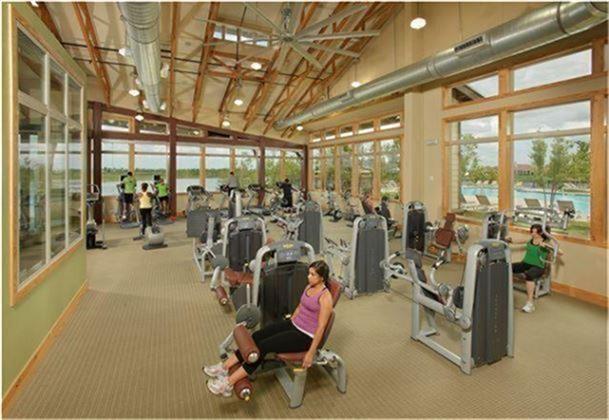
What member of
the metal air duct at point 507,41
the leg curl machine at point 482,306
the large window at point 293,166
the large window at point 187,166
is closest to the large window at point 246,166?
the large window at point 293,166

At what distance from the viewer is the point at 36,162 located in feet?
11.3

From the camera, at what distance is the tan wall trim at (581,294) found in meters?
4.54

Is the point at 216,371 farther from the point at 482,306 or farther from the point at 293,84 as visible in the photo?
the point at 293,84

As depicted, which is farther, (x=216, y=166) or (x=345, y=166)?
(x=216, y=166)

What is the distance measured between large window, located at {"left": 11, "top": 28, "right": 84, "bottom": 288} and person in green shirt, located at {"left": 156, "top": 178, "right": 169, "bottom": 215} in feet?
23.4

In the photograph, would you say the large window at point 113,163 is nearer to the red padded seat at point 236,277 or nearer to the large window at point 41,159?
the large window at point 41,159

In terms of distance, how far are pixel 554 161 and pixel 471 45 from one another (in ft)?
7.53

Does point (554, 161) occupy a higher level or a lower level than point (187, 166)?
lower

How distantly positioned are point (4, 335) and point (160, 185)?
30.6ft

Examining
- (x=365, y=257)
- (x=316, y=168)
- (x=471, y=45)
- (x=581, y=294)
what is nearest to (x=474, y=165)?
(x=471, y=45)

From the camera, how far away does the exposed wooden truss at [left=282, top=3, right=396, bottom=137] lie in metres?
A: 8.38

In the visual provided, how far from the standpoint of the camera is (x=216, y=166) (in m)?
13.5

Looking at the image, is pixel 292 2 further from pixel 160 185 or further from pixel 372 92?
pixel 160 185

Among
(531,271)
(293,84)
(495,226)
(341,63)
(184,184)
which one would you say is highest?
(341,63)
